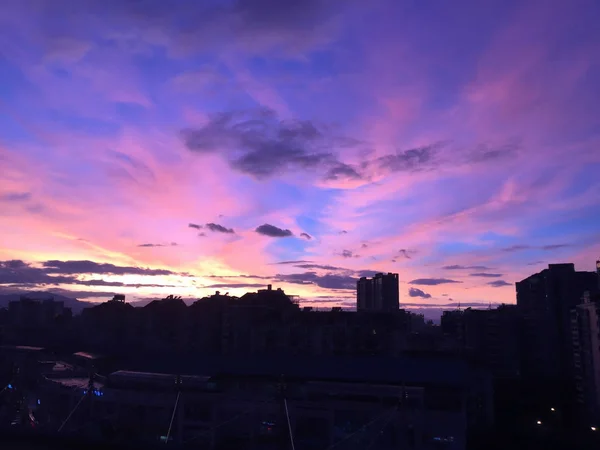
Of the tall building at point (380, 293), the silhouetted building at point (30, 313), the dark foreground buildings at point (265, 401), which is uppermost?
the tall building at point (380, 293)

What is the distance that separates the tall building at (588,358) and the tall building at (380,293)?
3827 centimetres

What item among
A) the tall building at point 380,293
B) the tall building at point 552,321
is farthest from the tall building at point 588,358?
the tall building at point 380,293

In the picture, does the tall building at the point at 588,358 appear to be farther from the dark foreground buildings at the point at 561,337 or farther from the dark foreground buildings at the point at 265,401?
the dark foreground buildings at the point at 265,401

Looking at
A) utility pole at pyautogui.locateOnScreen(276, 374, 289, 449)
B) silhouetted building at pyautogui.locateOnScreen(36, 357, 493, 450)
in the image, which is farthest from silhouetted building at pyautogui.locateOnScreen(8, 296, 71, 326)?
utility pole at pyautogui.locateOnScreen(276, 374, 289, 449)

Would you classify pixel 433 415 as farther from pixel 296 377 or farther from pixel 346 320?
pixel 346 320

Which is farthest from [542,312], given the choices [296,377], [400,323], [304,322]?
[296,377]

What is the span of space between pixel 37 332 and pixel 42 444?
60791 millimetres

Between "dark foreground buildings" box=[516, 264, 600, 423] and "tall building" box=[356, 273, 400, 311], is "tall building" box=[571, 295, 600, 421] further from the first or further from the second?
"tall building" box=[356, 273, 400, 311]

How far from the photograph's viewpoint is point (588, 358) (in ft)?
114

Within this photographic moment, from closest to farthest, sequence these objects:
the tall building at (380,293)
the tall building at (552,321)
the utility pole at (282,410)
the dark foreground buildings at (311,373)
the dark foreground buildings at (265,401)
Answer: the utility pole at (282,410) → the dark foreground buildings at (265,401) → the dark foreground buildings at (311,373) → the tall building at (552,321) → the tall building at (380,293)

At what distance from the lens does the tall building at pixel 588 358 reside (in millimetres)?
33656

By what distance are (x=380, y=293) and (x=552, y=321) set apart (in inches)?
1343

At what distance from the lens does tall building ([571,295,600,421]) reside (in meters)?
33.7

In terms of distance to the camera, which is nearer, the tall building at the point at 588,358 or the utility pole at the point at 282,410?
the utility pole at the point at 282,410
